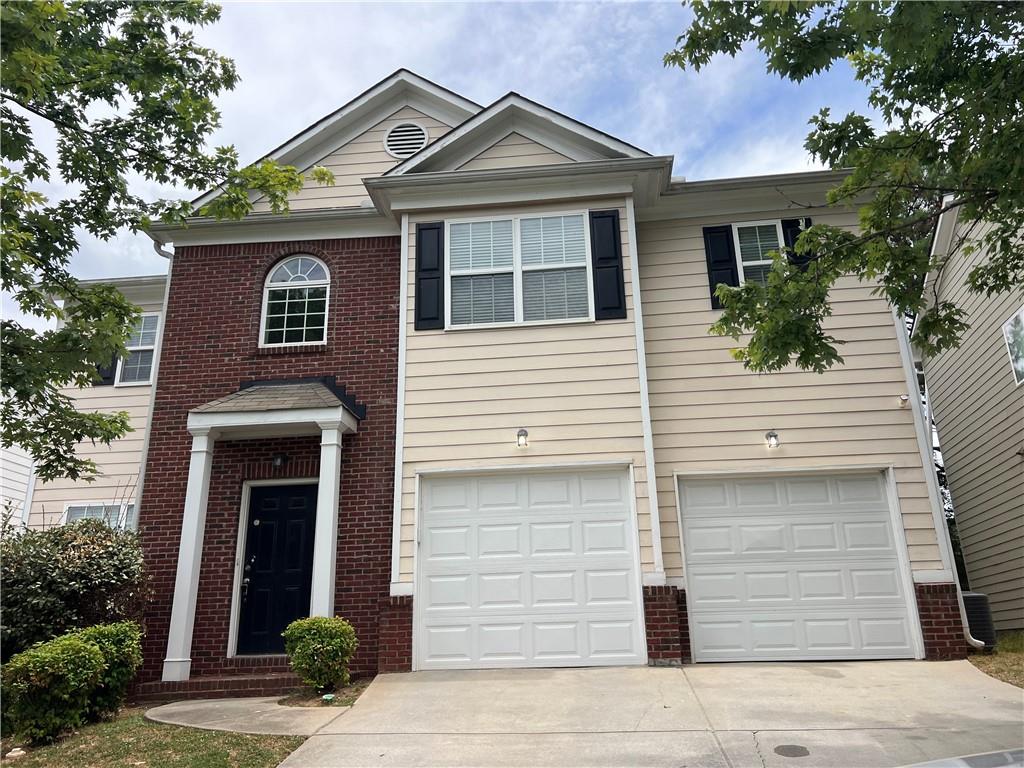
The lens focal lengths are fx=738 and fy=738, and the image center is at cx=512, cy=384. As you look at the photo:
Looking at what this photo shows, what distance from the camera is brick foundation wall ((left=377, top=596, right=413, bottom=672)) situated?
8.43 m

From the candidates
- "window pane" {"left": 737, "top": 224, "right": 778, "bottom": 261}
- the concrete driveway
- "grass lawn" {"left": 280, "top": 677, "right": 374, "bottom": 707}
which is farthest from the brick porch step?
"window pane" {"left": 737, "top": 224, "right": 778, "bottom": 261}

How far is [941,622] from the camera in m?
8.48

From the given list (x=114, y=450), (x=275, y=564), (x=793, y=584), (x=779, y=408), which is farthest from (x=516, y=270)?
(x=114, y=450)

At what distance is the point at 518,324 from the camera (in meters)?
9.60

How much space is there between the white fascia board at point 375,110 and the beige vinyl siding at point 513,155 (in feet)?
3.25

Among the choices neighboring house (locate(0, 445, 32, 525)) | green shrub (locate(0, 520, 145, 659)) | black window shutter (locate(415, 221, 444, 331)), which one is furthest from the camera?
neighboring house (locate(0, 445, 32, 525))

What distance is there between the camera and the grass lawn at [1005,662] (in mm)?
7445

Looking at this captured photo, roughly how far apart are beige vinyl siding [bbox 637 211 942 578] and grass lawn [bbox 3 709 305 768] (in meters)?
4.96

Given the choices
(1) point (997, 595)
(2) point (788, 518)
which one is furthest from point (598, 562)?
(1) point (997, 595)

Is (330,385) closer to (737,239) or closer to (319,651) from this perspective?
(319,651)

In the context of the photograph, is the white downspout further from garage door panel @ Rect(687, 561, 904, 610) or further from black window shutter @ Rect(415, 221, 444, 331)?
black window shutter @ Rect(415, 221, 444, 331)

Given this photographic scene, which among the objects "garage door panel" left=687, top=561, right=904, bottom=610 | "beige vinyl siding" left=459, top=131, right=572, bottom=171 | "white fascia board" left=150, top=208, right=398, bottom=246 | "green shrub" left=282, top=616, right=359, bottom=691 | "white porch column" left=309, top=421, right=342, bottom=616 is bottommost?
"green shrub" left=282, top=616, right=359, bottom=691

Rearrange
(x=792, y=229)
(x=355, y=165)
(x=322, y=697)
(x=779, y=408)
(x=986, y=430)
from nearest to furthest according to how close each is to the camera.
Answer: (x=322, y=697), (x=779, y=408), (x=792, y=229), (x=355, y=165), (x=986, y=430)

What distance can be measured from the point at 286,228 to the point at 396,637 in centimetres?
586
